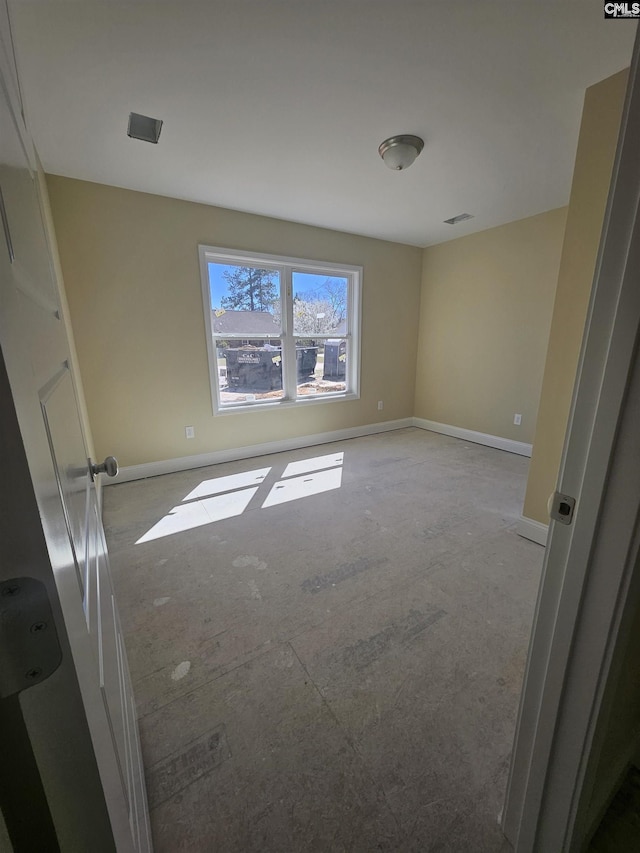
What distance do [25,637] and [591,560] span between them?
0.83m

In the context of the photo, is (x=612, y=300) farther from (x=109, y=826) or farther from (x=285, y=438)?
(x=285, y=438)

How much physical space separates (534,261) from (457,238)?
1017 millimetres

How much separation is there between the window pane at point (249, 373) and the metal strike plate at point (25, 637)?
327cm

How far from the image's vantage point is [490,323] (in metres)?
3.86

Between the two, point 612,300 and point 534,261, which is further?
point 534,261

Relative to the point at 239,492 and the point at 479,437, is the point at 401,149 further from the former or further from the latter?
the point at 479,437

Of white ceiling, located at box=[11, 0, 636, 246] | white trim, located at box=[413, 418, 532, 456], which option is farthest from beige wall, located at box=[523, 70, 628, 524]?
white trim, located at box=[413, 418, 532, 456]

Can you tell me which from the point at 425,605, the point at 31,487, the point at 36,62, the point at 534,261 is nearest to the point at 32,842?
the point at 31,487

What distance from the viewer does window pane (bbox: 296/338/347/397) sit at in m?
3.92

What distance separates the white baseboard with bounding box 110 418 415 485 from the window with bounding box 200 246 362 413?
1.49 ft

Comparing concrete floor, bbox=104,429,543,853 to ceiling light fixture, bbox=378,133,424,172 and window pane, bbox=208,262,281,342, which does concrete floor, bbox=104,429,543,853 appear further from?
ceiling light fixture, bbox=378,133,424,172

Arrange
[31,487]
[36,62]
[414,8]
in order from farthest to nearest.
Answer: [36,62], [414,8], [31,487]

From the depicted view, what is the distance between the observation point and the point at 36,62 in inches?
57.2

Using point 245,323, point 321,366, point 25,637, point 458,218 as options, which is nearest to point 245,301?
point 245,323
